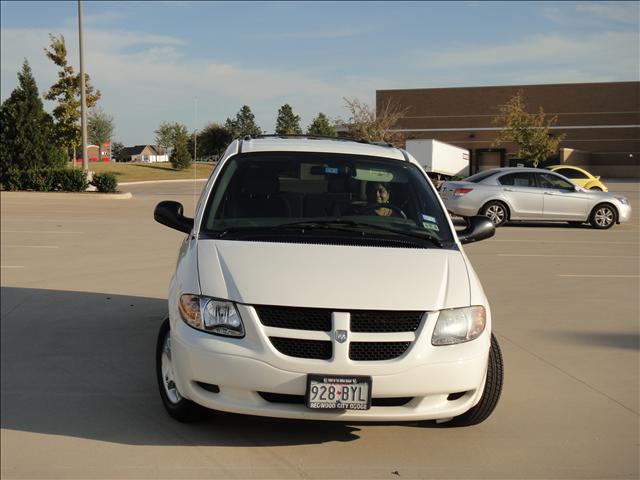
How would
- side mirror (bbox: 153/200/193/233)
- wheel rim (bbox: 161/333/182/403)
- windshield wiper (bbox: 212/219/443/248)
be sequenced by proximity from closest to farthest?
1. wheel rim (bbox: 161/333/182/403)
2. windshield wiper (bbox: 212/219/443/248)
3. side mirror (bbox: 153/200/193/233)

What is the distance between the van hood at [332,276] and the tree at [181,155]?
7044 centimetres

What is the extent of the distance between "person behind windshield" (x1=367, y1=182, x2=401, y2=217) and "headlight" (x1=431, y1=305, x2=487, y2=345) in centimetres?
129

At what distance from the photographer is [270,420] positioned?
15.5ft

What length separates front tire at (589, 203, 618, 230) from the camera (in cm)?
1920

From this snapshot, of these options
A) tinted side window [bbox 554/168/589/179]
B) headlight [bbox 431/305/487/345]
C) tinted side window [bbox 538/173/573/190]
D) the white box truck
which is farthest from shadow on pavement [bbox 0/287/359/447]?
the white box truck

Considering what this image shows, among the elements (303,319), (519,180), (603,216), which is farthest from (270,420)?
(603,216)

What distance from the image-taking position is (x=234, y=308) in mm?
4113

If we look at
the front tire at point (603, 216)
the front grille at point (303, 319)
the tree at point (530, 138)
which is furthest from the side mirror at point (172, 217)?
the tree at point (530, 138)

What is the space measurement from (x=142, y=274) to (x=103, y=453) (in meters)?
6.42

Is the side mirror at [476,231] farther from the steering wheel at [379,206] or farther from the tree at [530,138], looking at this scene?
the tree at [530,138]

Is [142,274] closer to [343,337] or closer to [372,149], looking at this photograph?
[372,149]

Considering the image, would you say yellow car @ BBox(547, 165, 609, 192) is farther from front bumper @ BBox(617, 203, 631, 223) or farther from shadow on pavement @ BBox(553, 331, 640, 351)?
shadow on pavement @ BBox(553, 331, 640, 351)

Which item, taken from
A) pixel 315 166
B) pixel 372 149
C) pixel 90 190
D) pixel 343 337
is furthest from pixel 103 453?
pixel 90 190

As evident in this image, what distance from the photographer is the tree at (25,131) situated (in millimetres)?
32531
